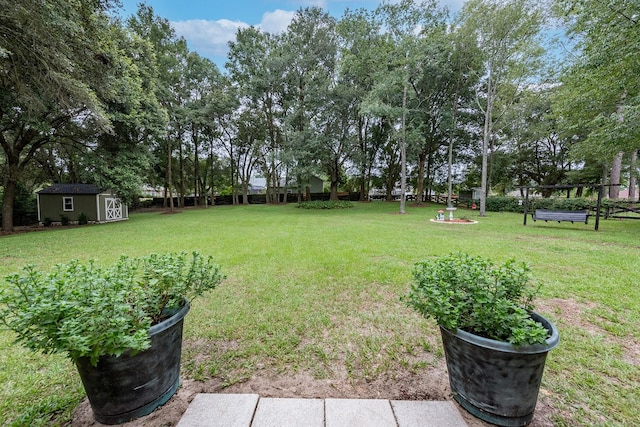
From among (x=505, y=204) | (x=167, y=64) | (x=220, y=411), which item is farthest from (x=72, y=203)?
(x=505, y=204)

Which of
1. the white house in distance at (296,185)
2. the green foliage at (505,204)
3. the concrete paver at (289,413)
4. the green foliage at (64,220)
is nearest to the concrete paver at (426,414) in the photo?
the concrete paver at (289,413)

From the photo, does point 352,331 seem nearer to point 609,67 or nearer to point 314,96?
point 609,67

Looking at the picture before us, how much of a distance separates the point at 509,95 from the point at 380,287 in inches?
691

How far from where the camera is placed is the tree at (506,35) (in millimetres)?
11023

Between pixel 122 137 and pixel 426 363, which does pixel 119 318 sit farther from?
pixel 122 137

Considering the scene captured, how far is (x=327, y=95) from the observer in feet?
54.2

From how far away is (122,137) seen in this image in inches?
481

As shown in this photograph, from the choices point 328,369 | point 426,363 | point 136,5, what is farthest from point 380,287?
point 136,5

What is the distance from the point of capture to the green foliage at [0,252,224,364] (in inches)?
47.0

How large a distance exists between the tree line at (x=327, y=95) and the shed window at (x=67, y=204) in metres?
2.30

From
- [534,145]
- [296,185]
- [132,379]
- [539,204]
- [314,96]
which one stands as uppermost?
[314,96]

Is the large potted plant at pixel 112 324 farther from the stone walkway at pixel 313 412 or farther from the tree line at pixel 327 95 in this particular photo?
the tree line at pixel 327 95

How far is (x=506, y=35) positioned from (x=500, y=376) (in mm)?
15720

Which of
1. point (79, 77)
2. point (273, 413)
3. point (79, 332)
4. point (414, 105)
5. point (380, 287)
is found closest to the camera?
point (79, 332)
